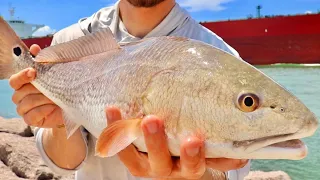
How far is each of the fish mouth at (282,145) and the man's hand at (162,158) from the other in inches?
6.4

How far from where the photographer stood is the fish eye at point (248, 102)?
4.03 ft

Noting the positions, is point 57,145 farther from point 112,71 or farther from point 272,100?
point 272,100

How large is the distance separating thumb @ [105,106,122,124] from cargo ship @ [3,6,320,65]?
1854 centimetres

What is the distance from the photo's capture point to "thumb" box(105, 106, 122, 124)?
1.44 meters

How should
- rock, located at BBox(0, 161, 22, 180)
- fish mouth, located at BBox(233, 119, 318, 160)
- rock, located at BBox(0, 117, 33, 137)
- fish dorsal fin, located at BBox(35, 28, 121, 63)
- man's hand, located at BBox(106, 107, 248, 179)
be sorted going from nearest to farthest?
fish mouth, located at BBox(233, 119, 318, 160), man's hand, located at BBox(106, 107, 248, 179), fish dorsal fin, located at BBox(35, 28, 121, 63), rock, located at BBox(0, 161, 22, 180), rock, located at BBox(0, 117, 33, 137)

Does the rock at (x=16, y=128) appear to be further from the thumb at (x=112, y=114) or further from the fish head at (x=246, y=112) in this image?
the fish head at (x=246, y=112)

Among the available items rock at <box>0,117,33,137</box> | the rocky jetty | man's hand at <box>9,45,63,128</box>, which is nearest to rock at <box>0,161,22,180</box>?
the rocky jetty

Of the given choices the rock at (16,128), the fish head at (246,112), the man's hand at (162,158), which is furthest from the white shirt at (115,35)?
the rock at (16,128)

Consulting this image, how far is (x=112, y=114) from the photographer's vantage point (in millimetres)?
1444

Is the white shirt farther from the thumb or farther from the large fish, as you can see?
the thumb

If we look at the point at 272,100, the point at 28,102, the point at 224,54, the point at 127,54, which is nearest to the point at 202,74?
the point at 224,54

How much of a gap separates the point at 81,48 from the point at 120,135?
58 centimetres

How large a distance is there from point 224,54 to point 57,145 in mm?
1167

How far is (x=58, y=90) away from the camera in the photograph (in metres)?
1.83
